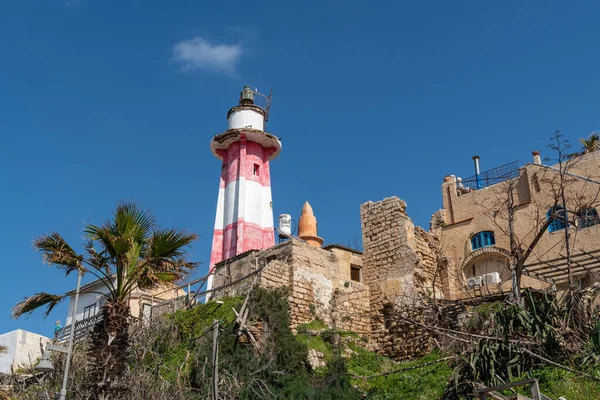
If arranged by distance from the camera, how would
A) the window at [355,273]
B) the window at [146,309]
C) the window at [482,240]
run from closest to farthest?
the window at [355,273]
the window at [146,309]
the window at [482,240]

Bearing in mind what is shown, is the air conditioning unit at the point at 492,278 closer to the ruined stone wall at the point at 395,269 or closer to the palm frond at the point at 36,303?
the ruined stone wall at the point at 395,269

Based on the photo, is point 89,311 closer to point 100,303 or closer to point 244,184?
point 100,303

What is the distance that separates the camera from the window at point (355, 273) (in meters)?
22.0

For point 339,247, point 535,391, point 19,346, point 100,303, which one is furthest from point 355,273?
point 19,346

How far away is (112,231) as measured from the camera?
563 inches

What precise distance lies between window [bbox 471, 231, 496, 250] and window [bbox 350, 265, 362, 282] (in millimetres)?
5091

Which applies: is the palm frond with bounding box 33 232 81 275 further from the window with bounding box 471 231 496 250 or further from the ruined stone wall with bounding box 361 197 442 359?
the window with bounding box 471 231 496 250

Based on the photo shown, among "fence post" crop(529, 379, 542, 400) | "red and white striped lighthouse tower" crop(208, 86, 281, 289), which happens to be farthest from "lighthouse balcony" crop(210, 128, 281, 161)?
"fence post" crop(529, 379, 542, 400)

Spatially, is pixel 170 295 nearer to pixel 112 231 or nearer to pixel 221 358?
pixel 221 358

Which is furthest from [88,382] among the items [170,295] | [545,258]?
[170,295]

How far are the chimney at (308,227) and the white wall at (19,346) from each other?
11221mm

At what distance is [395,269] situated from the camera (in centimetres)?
2078

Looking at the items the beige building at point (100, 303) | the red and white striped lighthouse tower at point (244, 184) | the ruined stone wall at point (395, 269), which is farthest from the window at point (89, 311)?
the ruined stone wall at point (395, 269)

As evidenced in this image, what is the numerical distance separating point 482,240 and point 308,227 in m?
7.16
